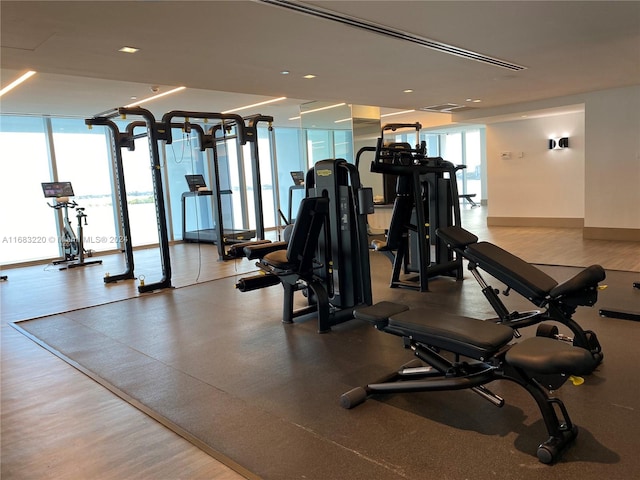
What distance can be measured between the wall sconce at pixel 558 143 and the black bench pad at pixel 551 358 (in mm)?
8417

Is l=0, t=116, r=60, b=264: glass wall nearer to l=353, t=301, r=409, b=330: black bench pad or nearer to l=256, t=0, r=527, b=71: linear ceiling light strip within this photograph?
l=256, t=0, r=527, b=71: linear ceiling light strip

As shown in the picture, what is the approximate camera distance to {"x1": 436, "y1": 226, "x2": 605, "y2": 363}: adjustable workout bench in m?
2.87

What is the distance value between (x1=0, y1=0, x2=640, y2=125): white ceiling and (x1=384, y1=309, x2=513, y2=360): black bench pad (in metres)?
2.13

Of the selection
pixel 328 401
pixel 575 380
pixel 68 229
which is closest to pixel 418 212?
pixel 328 401

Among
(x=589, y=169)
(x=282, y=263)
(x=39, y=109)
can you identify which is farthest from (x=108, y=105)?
(x=589, y=169)

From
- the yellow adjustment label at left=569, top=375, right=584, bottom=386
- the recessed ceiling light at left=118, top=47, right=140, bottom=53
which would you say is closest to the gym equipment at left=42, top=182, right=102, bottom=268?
the recessed ceiling light at left=118, top=47, right=140, bottom=53

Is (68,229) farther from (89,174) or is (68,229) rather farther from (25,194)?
(89,174)

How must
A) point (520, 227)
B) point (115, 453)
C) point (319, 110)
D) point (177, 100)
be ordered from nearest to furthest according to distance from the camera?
point (115, 453), point (177, 100), point (319, 110), point (520, 227)

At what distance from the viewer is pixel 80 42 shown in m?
3.76

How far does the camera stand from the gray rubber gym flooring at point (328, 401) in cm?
207

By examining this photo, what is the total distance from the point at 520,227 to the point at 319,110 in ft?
15.9

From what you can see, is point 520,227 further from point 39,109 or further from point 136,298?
point 39,109

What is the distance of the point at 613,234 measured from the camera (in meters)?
7.68

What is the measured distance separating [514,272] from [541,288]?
20cm
